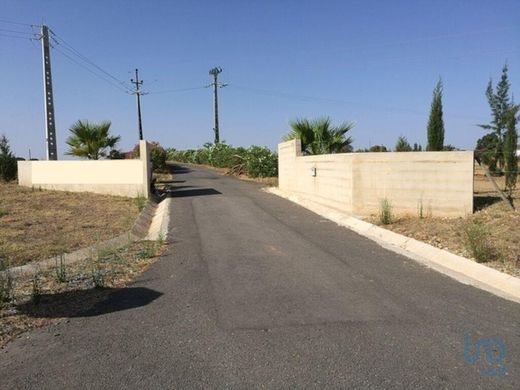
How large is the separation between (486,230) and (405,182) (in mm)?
2953

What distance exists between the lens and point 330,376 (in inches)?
151

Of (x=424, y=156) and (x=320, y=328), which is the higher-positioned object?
(x=424, y=156)

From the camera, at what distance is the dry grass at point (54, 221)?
31.0 feet

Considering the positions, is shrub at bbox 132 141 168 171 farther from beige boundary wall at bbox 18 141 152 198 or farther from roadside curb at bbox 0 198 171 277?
roadside curb at bbox 0 198 171 277

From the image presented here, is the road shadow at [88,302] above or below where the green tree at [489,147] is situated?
below

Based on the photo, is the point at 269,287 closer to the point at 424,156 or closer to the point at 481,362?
the point at 481,362

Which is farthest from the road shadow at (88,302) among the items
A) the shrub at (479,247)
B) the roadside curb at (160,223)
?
the shrub at (479,247)

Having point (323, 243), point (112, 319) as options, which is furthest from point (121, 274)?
point (323, 243)

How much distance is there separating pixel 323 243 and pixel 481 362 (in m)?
5.81

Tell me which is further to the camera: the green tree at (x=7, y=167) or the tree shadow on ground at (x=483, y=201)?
the green tree at (x=7, y=167)

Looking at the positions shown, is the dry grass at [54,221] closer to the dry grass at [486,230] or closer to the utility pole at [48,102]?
the utility pole at [48,102]

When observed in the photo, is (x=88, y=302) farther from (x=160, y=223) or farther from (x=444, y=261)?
(x=160, y=223)

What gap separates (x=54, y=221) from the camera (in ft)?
41.7

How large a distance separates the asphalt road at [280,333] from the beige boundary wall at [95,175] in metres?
11.4
